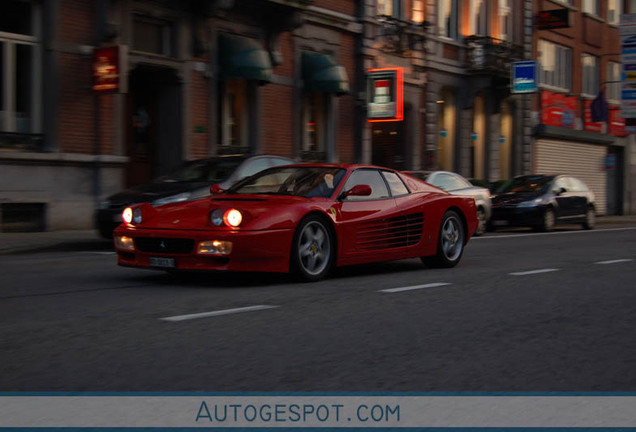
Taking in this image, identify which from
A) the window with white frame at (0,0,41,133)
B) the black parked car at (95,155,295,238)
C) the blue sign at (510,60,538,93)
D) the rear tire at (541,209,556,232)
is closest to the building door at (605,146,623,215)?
the blue sign at (510,60,538,93)

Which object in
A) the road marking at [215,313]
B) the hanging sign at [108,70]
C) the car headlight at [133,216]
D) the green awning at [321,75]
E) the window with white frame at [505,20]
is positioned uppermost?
the window with white frame at [505,20]

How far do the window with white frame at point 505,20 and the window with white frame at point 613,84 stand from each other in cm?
815

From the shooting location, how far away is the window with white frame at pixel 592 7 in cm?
4066

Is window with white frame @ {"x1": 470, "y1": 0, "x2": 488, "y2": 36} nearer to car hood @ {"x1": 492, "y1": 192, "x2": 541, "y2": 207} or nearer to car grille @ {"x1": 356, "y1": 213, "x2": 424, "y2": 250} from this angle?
car hood @ {"x1": 492, "y1": 192, "x2": 541, "y2": 207}

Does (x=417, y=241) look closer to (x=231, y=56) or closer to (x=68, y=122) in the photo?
(x=68, y=122)

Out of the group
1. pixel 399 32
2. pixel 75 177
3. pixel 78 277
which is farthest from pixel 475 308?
pixel 399 32

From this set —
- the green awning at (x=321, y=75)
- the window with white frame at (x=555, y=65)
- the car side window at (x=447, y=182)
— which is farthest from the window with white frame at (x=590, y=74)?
the car side window at (x=447, y=182)

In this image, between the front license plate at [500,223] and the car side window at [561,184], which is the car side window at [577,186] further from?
the front license plate at [500,223]

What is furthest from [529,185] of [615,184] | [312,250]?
[615,184]

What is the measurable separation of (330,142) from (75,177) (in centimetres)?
926

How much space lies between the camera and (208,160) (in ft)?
51.0

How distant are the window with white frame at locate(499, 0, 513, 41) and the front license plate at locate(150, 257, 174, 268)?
27578mm

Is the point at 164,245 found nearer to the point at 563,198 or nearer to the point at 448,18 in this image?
the point at 563,198

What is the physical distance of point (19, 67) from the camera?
17.6m
